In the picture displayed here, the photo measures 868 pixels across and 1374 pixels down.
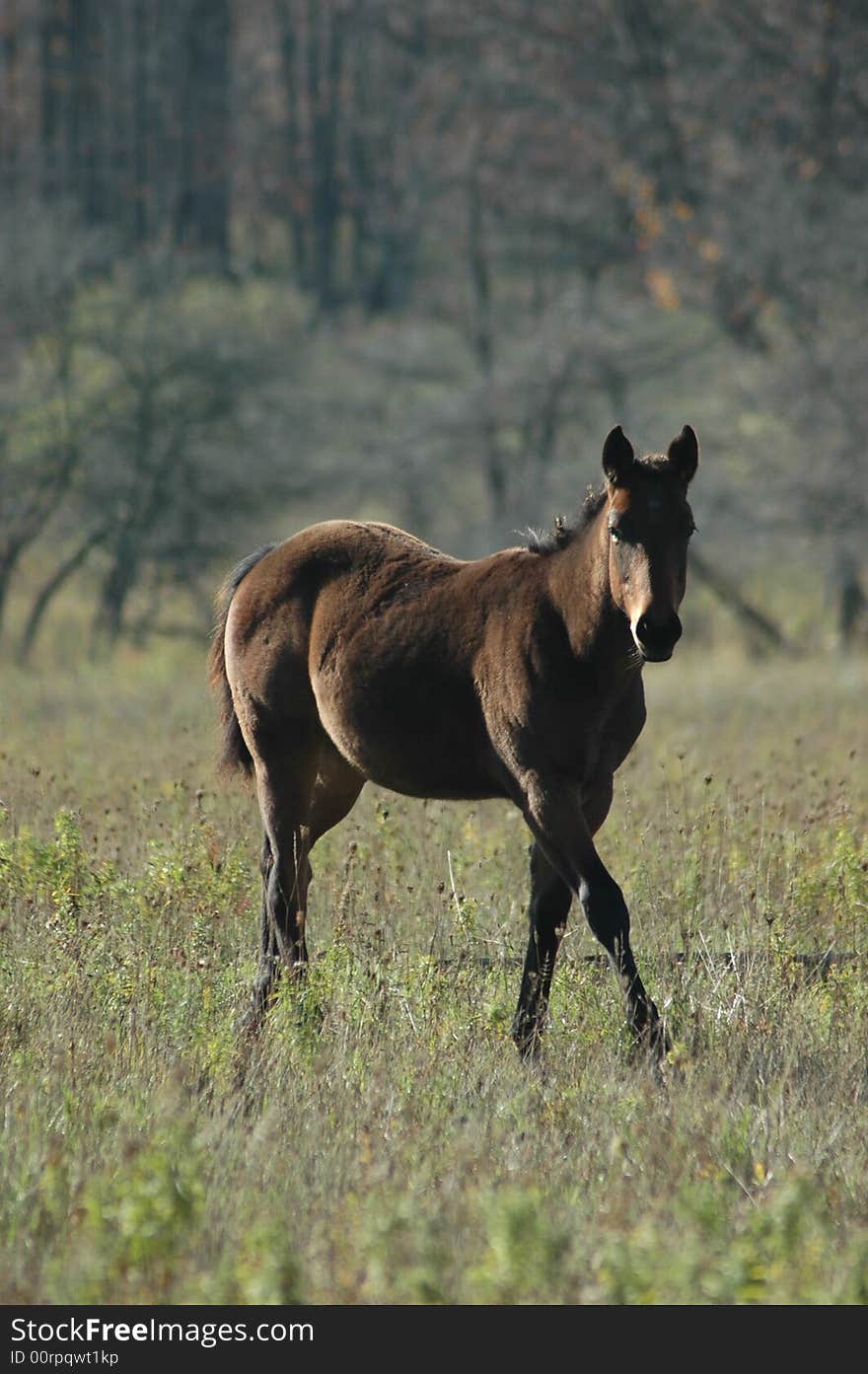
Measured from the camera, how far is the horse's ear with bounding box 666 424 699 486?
20.0 ft

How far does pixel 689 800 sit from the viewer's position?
10.6m

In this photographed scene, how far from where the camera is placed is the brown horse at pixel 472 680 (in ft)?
19.7

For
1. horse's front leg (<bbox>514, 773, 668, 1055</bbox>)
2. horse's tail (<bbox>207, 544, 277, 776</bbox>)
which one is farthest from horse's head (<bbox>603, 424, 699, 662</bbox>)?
horse's tail (<bbox>207, 544, 277, 776</bbox>)

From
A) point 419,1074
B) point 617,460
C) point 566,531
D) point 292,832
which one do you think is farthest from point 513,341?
point 419,1074

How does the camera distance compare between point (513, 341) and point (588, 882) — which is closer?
point (588, 882)

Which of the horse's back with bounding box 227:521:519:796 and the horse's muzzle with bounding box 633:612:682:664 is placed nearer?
the horse's muzzle with bounding box 633:612:682:664

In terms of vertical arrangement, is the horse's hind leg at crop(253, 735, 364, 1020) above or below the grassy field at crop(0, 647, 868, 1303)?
above

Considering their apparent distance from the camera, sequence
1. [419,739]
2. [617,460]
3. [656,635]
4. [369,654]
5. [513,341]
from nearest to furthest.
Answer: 1. [656,635]
2. [617,460]
3. [419,739]
4. [369,654]
5. [513,341]

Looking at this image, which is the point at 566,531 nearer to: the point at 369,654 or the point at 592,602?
the point at 592,602

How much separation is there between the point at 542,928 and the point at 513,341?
3390 cm

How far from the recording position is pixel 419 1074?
19.2ft

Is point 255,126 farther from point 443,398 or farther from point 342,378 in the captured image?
point 443,398

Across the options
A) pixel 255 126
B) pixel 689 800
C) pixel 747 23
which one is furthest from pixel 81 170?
pixel 689 800

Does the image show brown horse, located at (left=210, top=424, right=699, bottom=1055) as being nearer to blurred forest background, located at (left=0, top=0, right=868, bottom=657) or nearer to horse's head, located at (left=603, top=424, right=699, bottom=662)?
horse's head, located at (left=603, top=424, right=699, bottom=662)
